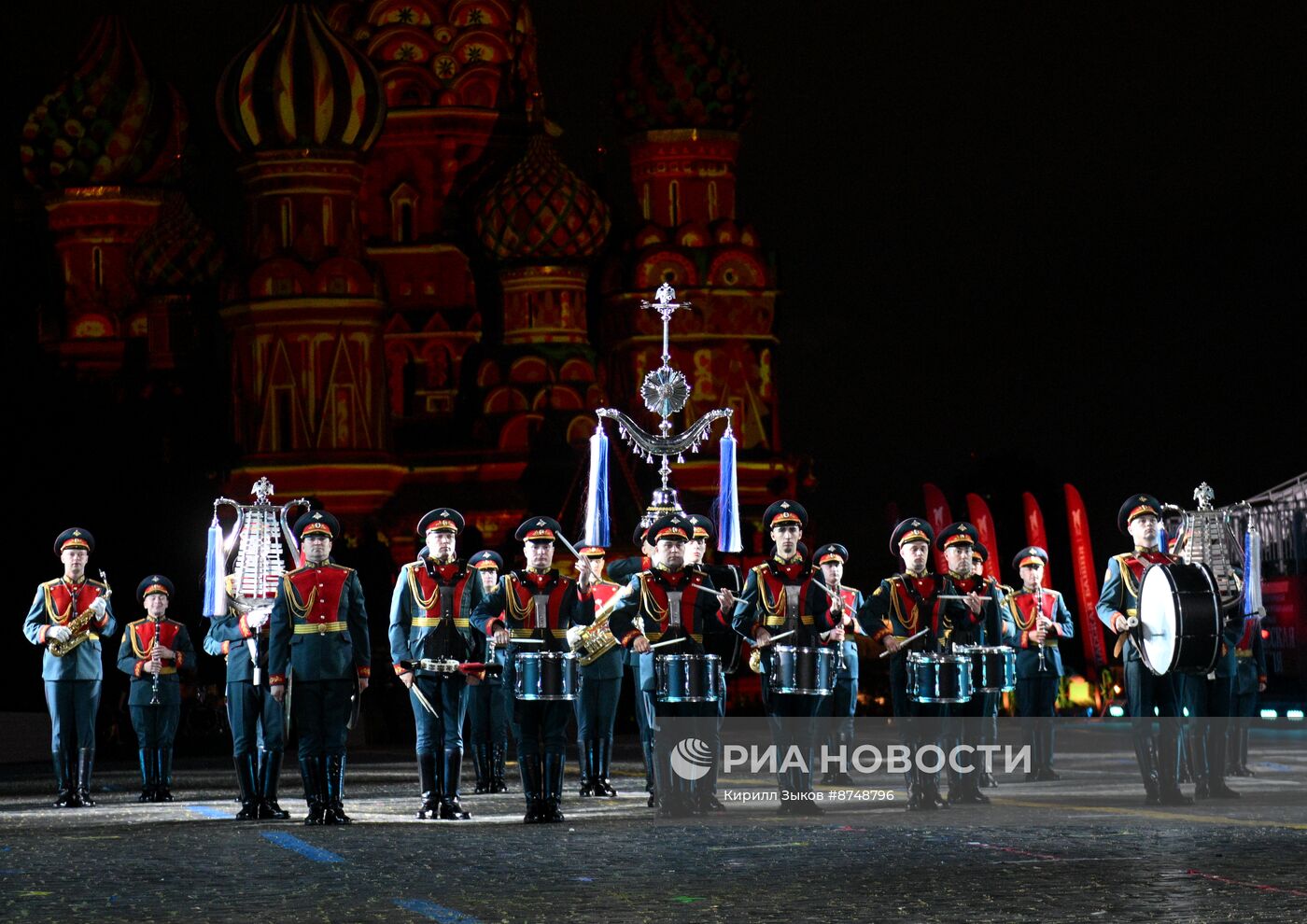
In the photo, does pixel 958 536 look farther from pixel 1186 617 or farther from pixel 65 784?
pixel 65 784

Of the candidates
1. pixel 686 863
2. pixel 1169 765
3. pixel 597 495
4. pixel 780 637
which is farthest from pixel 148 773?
pixel 597 495

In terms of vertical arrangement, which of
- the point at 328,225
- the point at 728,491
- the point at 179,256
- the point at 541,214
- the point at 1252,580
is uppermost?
the point at 541,214

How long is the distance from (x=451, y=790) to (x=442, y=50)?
4252 cm

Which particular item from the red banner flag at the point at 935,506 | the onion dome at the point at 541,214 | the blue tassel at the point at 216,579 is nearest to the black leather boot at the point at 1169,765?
the blue tassel at the point at 216,579

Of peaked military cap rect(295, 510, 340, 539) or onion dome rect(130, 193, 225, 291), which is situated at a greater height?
onion dome rect(130, 193, 225, 291)

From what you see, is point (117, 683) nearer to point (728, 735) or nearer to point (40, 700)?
point (40, 700)

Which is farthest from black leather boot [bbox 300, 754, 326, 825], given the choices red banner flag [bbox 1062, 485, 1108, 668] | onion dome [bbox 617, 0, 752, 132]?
onion dome [bbox 617, 0, 752, 132]

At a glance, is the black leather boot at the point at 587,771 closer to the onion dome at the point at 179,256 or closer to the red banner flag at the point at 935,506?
the red banner flag at the point at 935,506

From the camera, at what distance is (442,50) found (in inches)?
2272

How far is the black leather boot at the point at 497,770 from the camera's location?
19.5m

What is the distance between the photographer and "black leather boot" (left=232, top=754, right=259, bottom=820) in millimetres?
16922

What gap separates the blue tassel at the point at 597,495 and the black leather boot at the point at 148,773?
23.7 ft

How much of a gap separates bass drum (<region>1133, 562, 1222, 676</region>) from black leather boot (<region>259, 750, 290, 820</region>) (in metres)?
5.34

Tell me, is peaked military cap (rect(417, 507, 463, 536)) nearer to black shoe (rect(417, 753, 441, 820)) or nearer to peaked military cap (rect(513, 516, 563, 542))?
peaked military cap (rect(513, 516, 563, 542))
